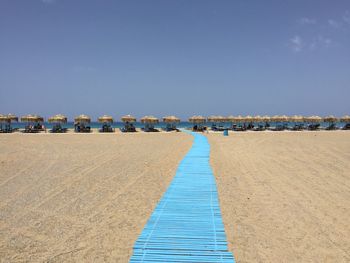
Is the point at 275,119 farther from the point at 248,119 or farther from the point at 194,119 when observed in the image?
the point at 194,119

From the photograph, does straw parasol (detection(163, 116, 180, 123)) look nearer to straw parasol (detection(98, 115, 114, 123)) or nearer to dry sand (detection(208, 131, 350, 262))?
straw parasol (detection(98, 115, 114, 123))

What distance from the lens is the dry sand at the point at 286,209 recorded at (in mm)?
3662

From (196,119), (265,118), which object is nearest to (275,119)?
(265,118)

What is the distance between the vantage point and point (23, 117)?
2809 cm

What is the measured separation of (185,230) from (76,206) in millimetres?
2321

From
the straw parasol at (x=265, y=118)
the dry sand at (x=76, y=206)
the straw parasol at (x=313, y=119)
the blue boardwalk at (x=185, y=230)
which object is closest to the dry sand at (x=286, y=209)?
the blue boardwalk at (x=185, y=230)

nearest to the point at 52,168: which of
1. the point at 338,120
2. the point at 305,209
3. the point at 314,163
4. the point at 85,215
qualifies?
the point at 85,215

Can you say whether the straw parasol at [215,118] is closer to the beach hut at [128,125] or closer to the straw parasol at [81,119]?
the beach hut at [128,125]

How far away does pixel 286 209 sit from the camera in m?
Answer: 5.20

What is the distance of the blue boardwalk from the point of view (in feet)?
11.2

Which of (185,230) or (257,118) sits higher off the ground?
(257,118)

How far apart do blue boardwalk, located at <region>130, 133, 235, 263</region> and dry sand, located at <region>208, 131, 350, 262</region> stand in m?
0.20

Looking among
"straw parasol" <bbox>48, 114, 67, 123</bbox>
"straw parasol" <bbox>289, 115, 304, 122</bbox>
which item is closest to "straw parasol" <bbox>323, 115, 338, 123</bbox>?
"straw parasol" <bbox>289, 115, 304, 122</bbox>

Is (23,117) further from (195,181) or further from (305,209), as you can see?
(305,209)
